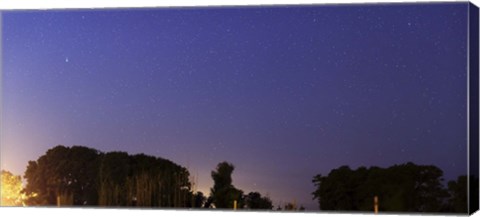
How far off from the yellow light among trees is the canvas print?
2 centimetres

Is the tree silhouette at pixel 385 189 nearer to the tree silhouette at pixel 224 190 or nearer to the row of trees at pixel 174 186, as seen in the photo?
the row of trees at pixel 174 186

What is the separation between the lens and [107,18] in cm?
1495

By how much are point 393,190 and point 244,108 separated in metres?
1.80

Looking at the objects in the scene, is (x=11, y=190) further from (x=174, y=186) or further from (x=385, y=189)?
(x=385, y=189)

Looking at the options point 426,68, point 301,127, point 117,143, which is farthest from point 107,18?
point 426,68

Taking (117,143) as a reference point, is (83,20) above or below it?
above

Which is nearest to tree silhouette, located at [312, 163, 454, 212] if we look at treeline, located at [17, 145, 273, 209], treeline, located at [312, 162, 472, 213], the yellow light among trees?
treeline, located at [312, 162, 472, 213]

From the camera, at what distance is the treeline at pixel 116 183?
14781mm

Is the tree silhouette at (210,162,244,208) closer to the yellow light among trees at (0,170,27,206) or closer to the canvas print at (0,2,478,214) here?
the canvas print at (0,2,478,214)

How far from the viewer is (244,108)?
1459 cm

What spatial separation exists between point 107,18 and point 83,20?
28 centimetres

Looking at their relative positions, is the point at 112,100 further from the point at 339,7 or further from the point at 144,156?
the point at 339,7

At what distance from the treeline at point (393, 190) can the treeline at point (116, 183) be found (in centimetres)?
82

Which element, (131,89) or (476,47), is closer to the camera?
(476,47)
